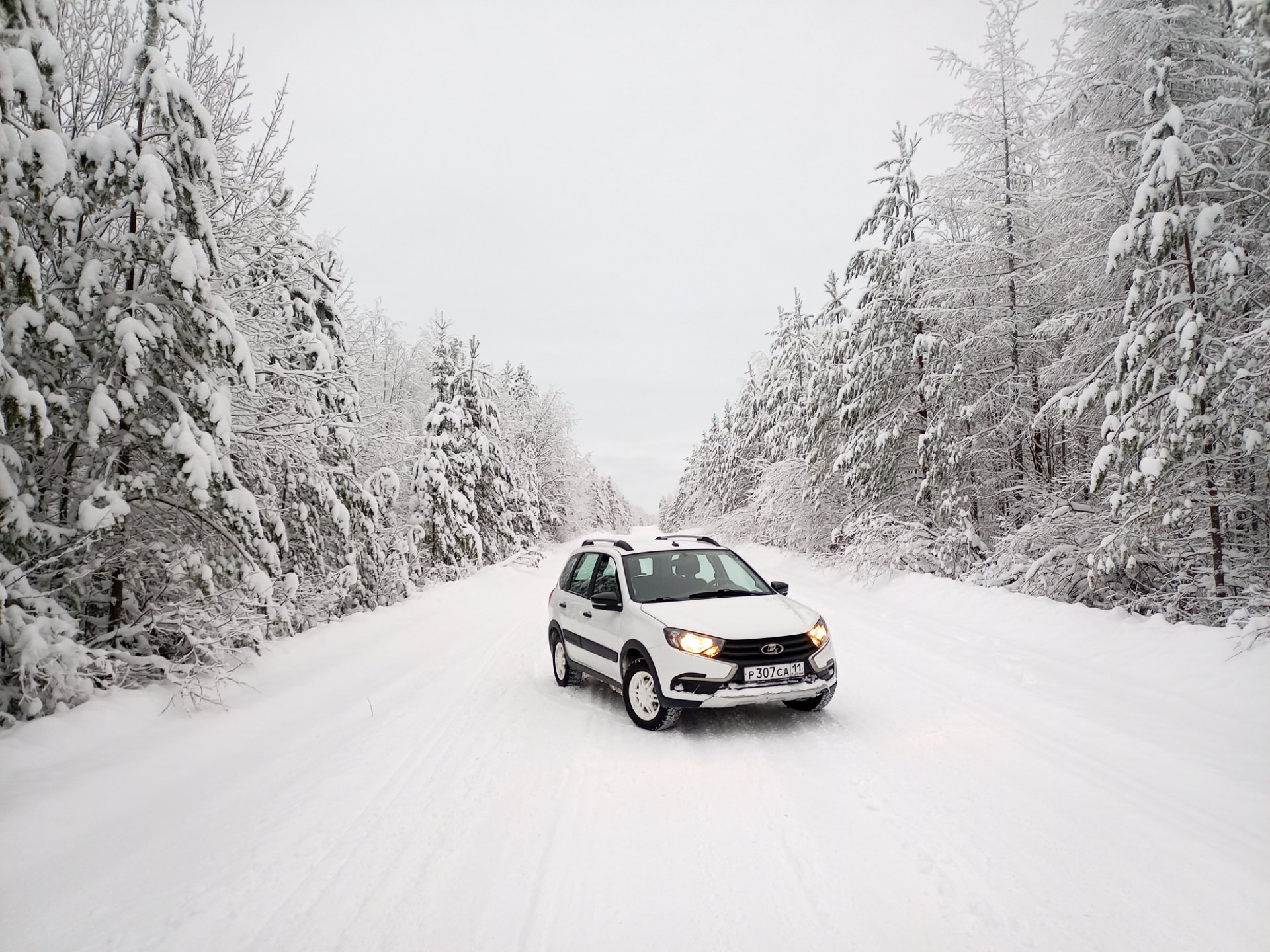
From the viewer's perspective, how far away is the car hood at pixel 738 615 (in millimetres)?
5777

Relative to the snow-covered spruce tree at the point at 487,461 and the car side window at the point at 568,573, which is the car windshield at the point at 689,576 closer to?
the car side window at the point at 568,573

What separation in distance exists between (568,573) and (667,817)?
15.1ft

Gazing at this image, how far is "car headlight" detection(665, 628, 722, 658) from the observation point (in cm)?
563

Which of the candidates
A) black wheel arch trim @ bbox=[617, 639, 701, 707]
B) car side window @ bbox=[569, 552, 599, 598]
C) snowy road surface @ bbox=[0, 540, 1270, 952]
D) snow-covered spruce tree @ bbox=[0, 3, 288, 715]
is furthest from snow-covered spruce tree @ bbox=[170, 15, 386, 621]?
black wheel arch trim @ bbox=[617, 639, 701, 707]

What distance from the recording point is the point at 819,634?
19.9ft

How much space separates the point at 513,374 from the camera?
46062mm

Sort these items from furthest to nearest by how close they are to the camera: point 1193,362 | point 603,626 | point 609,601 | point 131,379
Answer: point 1193,362
point 603,626
point 609,601
point 131,379

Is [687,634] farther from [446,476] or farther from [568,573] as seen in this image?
[446,476]

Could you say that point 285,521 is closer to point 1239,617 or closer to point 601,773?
point 601,773

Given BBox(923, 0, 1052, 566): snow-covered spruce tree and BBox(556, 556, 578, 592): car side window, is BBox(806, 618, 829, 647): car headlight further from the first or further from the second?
BBox(923, 0, 1052, 566): snow-covered spruce tree

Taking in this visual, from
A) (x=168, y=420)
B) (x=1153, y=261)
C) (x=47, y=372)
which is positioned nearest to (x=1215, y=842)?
(x=1153, y=261)

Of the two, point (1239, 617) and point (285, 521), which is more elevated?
point (285, 521)

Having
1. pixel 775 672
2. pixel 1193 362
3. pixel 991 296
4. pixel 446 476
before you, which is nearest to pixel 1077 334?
pixel 1193 362

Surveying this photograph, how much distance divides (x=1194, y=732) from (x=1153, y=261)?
609cm
